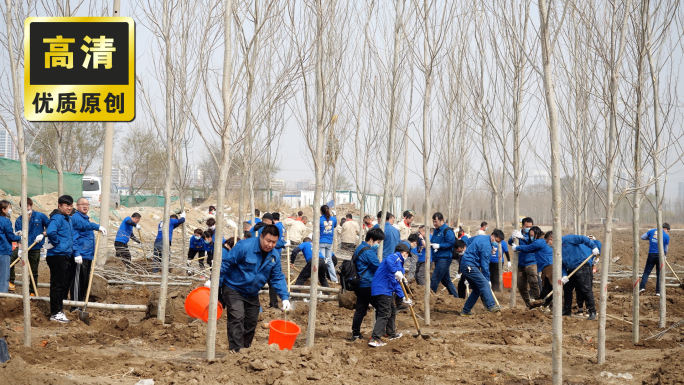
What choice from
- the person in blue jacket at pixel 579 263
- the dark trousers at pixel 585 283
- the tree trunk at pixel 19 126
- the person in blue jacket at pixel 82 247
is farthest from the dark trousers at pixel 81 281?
the dark trousers at pixel 585 283

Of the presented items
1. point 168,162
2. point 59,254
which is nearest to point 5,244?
point 59,254

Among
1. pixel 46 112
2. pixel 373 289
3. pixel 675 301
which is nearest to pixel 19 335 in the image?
pixel 46 112

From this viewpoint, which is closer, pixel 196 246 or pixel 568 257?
pixel 568 257

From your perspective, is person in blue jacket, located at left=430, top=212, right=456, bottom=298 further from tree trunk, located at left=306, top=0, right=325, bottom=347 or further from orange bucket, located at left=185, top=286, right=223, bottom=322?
orange bucket, located at left=185, top=286, right=223, bottom=322

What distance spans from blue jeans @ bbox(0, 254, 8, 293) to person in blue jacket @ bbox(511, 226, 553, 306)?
8.04 metres

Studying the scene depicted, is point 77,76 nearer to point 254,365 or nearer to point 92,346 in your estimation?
point 92,346

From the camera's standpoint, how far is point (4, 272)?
8.30m

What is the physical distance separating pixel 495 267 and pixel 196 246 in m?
6.48

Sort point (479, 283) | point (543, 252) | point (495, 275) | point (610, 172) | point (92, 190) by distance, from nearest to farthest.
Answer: point (610, 172) < point (479, 283) < point (543, 252) < point (495, 275) < point (92, 190)

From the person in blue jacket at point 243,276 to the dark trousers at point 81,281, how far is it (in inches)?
133

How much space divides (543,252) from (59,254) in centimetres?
773

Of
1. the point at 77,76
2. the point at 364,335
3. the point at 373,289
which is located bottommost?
the point at 364,335

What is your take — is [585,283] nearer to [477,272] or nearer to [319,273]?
[477,272]

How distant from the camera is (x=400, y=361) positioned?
604cm
